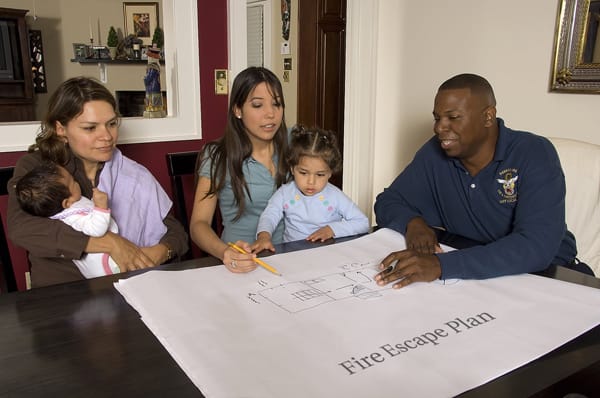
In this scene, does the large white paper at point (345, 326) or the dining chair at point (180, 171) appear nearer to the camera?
the large white paper at point (345, 326)

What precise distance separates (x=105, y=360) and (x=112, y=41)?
518 centimetres

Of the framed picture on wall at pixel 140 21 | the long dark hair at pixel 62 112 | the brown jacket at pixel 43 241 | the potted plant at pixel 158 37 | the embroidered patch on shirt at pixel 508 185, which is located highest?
the framed picture on wall at pixel 140 21

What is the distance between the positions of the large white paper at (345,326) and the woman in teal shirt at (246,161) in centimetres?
58

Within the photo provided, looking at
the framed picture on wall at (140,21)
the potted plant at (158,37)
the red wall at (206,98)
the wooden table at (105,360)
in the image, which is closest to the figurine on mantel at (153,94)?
the red wall at (206,98)

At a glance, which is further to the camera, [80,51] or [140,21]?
[140,21]

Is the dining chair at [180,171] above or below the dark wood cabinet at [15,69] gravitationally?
below

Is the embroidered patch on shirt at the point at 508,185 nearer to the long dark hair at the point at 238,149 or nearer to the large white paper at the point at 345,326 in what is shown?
the large white paper at the point at 345,326

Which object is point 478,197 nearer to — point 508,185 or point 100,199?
point 508,185

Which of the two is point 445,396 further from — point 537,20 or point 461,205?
point 537,20

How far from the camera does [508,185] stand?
1325 millimetres

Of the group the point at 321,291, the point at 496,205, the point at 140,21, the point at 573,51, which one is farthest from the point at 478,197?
the point at 140,21

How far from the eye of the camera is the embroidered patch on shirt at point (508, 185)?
4.32 ft

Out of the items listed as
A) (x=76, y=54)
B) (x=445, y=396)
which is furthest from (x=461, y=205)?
(x=76, y=54)

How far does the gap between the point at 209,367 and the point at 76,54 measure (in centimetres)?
534
